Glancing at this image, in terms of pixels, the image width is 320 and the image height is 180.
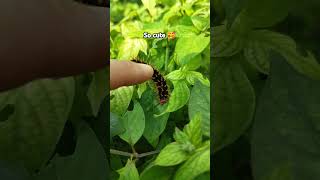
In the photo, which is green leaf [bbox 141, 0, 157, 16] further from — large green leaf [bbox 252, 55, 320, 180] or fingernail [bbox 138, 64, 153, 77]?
large green leaf [bbox 252, 55, 320, 180]

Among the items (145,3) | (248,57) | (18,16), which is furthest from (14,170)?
(248,57)

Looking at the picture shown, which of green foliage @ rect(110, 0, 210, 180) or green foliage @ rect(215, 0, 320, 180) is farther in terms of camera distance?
green foliage @ rect(110, 0, 210, 180)

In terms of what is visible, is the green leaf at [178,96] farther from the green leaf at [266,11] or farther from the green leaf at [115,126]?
the green leaf at [266,11]

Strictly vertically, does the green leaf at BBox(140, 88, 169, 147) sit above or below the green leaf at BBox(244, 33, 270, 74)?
below

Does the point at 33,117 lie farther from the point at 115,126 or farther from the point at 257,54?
the point at 257,54

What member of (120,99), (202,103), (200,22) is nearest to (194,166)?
(202,103)

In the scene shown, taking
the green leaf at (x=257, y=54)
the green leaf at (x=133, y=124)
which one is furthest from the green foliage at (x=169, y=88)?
the green leaf at (x=257, y=54)

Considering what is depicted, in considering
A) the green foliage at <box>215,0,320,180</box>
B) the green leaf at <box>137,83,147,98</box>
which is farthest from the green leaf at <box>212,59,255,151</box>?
Answer: the green leaf at <box>137,83,147,98</box>

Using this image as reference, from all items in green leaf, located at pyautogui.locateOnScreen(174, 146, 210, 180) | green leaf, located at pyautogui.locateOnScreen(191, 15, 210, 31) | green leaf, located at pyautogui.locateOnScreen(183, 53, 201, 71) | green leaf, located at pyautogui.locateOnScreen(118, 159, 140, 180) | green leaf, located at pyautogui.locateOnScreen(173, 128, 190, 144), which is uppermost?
green leaf, located at pyautogui.locateOnScreen(191, 15, 210, 31)

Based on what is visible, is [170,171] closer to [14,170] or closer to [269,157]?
[269,157]
